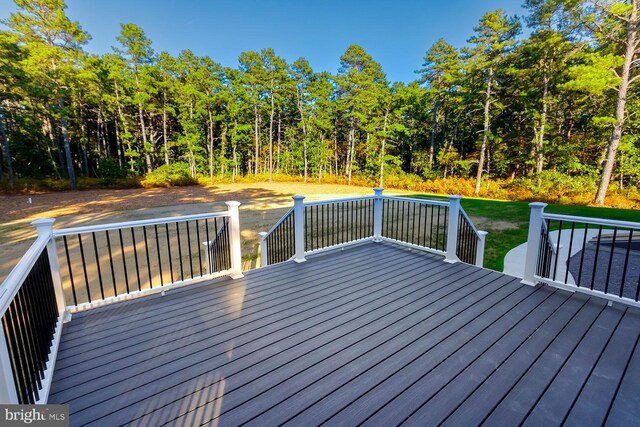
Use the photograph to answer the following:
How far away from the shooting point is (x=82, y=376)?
206 cm

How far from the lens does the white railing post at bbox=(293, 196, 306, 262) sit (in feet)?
14.5

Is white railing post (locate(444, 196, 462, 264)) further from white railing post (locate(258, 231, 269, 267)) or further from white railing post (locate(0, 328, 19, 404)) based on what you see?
white railing post (locate(0, 328, 19, 404))

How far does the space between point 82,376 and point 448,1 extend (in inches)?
819

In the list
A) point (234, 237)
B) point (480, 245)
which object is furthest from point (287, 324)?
point (480, 245)

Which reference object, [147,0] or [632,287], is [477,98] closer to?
[632,287]

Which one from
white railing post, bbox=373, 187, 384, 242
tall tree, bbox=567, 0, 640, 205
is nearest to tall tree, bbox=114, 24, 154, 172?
white railing post, bbox=373, 187, 384, 242

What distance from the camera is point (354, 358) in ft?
7.36

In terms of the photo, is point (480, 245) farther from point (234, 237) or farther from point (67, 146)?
point (67, 146)

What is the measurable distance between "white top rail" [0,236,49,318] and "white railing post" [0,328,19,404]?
0.15 m

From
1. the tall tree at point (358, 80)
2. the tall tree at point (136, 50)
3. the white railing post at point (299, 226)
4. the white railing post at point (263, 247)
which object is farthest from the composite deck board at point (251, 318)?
the tall tree at point (136, 50)

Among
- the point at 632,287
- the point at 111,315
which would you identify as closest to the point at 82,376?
the point at 111,315

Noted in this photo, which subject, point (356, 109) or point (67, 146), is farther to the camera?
Result: point (356, 109)

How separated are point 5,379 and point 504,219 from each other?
448 inches

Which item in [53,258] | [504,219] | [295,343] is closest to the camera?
[295,343]
